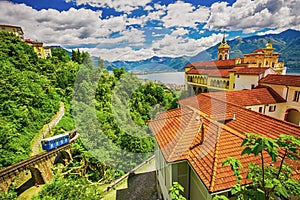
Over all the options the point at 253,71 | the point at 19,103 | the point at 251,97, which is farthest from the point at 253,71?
the point at 19,103

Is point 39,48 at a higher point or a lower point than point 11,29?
lower

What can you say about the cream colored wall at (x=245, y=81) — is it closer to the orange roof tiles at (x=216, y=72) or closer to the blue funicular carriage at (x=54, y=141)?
the orange roof tiles at (x=216, y=72)

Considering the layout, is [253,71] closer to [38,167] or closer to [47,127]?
[38,167]

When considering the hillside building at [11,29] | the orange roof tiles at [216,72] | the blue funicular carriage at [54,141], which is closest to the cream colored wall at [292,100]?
the orange roof tiles at [216,72]


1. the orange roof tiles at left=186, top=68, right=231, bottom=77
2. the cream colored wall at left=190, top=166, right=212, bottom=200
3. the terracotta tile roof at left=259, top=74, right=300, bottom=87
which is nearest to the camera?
the cream colored wall at left=190, top=166, right=212, bottom=200

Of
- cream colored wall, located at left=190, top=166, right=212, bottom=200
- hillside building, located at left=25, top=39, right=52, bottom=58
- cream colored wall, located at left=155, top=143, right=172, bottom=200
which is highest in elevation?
hillside building, located at left=25, top=39, right=52, bottom=58

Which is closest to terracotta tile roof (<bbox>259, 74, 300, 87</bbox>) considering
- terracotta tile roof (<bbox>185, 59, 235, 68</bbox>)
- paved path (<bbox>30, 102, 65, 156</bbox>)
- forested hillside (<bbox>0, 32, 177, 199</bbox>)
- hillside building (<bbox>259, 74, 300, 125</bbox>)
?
hillside building (<bbox>259, 74, 300, 125</bbox>)

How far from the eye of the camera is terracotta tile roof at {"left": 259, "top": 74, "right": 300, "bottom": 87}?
43.7 feet

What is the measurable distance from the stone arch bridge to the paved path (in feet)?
5.88

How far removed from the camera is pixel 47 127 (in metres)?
18.1

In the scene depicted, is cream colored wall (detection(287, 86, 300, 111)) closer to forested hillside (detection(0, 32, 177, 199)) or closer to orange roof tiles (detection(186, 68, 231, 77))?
orange roof tiles (detection(186, 68, 231, 77))

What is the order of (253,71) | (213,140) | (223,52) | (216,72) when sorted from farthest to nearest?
(223,52)
(216,72)
(253,71)
(213,140)

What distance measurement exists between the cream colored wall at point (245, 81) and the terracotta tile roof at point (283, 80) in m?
0.73

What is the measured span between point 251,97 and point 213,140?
10.6 m
